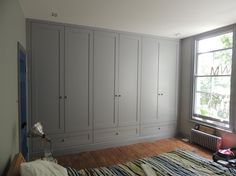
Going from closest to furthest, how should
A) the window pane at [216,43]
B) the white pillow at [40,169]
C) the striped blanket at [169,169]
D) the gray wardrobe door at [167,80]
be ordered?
the white pillow at [40,169] → the striped blanket at [169,169] → the window pane at [216,43] → the gray wardrobe door at [167,80]

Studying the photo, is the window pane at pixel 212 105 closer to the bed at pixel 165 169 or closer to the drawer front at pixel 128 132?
the drawer front at pixel 128 132

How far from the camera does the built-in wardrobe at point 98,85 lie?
3.20 meters

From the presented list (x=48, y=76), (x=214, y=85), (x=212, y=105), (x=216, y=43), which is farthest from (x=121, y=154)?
(x=216, y=43)

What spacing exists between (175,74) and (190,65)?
0.43 metres

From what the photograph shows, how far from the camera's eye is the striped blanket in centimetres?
176

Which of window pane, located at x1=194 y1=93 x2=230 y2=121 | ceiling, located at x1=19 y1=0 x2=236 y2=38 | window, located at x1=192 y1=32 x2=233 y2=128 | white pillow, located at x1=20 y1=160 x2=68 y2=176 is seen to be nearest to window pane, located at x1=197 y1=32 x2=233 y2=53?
window, located at x1=192 y1=32 x2=233 y2=128

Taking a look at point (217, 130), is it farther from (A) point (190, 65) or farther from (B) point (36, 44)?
(B) point (36, 44)

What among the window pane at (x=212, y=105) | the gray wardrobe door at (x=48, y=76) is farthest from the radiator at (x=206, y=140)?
the gray wardrobe door at (x=48, y=76)

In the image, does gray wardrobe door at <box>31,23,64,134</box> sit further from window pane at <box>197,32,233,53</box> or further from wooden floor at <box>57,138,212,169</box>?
window pane at <box>197,32,233,53</box>

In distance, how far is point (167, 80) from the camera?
4.39 metres

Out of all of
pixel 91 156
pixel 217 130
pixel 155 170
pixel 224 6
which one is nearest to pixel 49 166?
pixel 155 170

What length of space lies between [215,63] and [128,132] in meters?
2.44

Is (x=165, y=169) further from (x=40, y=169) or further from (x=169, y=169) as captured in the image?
(x=40, y=169)

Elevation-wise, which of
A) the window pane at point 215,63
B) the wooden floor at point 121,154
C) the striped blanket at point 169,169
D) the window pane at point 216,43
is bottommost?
the wooden floor at point 121,154
